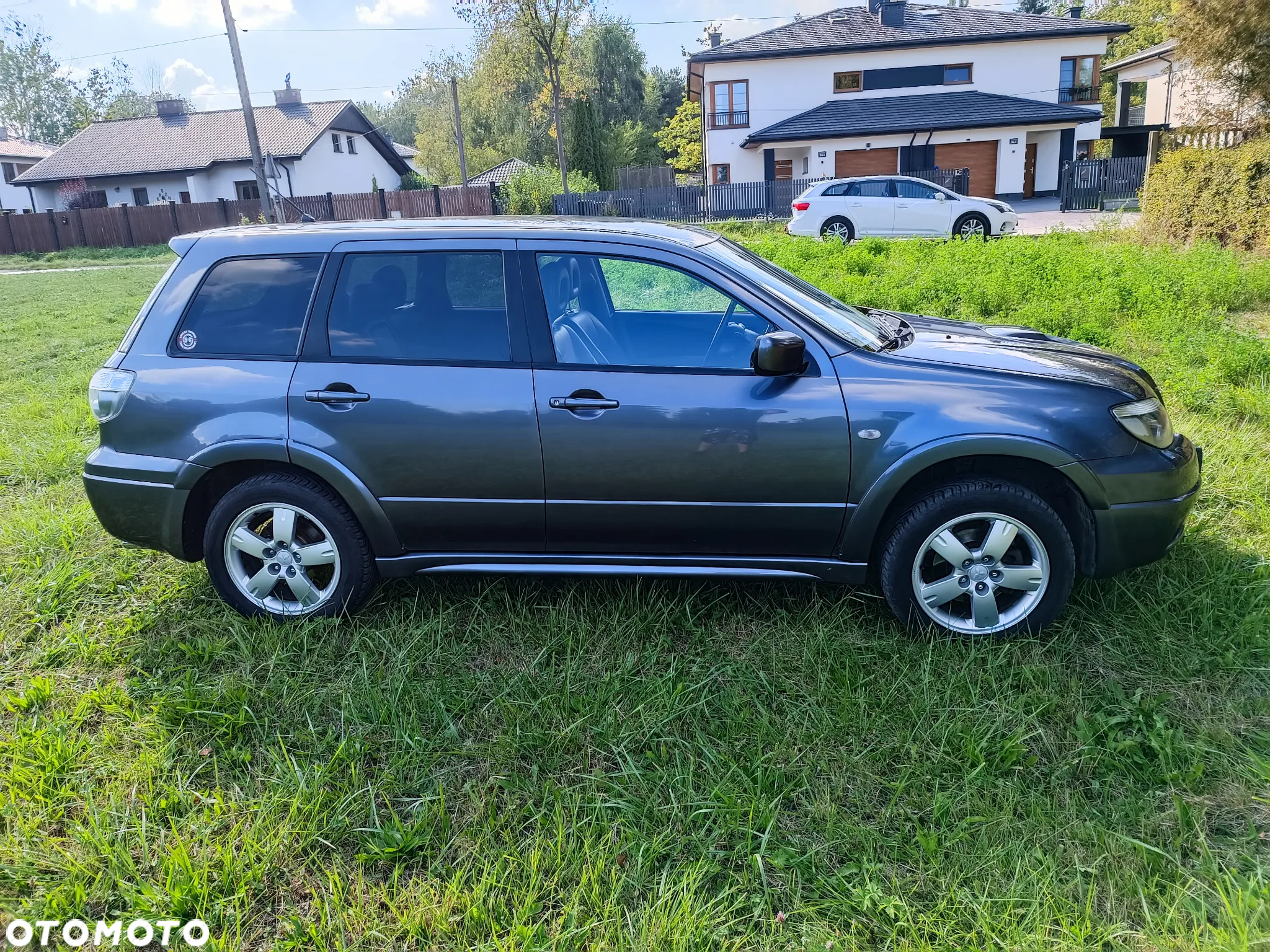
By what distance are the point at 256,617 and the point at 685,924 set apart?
245cm

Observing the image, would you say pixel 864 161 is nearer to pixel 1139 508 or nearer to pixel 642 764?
pixel 1139 508

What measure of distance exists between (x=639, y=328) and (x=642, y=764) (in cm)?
204

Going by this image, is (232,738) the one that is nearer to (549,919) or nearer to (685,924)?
(549,919)

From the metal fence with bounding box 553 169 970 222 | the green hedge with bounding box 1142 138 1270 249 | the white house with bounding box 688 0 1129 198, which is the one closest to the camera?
the green hedge with bounding box 1142 138 1270 249

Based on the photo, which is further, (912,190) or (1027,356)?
(912,190)

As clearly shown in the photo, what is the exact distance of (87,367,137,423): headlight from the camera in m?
3.86

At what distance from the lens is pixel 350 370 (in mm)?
3715

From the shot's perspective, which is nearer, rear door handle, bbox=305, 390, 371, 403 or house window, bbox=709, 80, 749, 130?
rear door handle, bbox=305, 390, 371, 403

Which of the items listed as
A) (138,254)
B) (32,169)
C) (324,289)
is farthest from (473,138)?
(324,289)

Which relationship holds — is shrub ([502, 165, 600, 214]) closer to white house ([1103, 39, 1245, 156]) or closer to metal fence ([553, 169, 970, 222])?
metal fence ([553, 169, 970, 222])

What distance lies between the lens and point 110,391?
388cm

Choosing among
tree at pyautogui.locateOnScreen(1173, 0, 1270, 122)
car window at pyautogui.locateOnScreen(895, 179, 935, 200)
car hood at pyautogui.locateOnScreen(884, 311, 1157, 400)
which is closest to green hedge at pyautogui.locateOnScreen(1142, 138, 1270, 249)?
tree at pyautogui.locateOnScreen(1173, 0, 1270, 122)

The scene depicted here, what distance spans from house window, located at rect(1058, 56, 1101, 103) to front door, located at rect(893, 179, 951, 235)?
23536 millimetres

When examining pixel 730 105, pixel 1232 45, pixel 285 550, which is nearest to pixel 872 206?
pixel 1232 45
